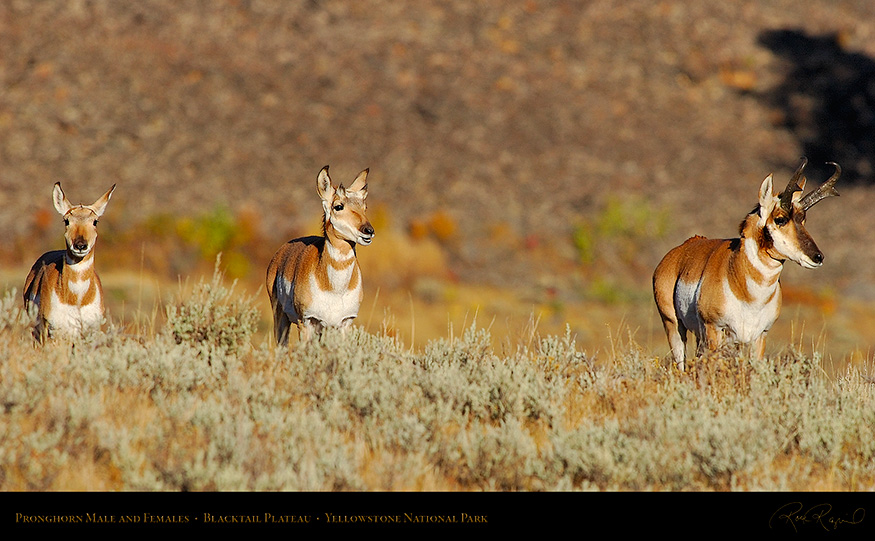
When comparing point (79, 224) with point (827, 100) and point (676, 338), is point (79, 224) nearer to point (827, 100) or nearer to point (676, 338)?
point (676, 338)

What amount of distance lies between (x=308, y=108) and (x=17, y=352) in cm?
2273

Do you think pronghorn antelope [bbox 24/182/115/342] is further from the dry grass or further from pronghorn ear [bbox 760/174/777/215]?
pronghorn ear [bbox 760/174/777/215]

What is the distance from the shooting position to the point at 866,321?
2236 centimetres

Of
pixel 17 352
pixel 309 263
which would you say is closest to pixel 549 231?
pixel 309 263

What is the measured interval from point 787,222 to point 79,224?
6395mm

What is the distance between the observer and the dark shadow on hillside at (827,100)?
29594 millimetres

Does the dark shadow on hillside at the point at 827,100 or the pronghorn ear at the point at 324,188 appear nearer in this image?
the pronghorn ear at the point at 324,188

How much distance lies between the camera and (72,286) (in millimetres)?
8773

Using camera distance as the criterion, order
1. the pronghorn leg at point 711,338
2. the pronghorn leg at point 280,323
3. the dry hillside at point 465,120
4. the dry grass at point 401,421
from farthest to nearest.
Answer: the dry hillside at point 465,120 < the pronghorn leg at point 280,323 < the pronghorn leg at point 711,338 < the dry grass at point 401,421

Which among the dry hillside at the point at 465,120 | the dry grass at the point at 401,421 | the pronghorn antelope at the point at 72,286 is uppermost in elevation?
the dry hillside at the point at 465,120

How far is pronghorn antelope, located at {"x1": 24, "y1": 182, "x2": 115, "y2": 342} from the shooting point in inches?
340

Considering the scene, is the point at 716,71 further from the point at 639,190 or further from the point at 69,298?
the point at 69,298

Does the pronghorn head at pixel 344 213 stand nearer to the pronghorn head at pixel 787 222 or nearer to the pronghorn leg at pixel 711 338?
the pronghorn leg at pixel 711 338

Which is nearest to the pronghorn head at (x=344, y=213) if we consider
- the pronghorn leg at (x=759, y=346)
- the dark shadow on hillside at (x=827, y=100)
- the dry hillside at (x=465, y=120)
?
the pronghorn leg at (x=759, y=346)
